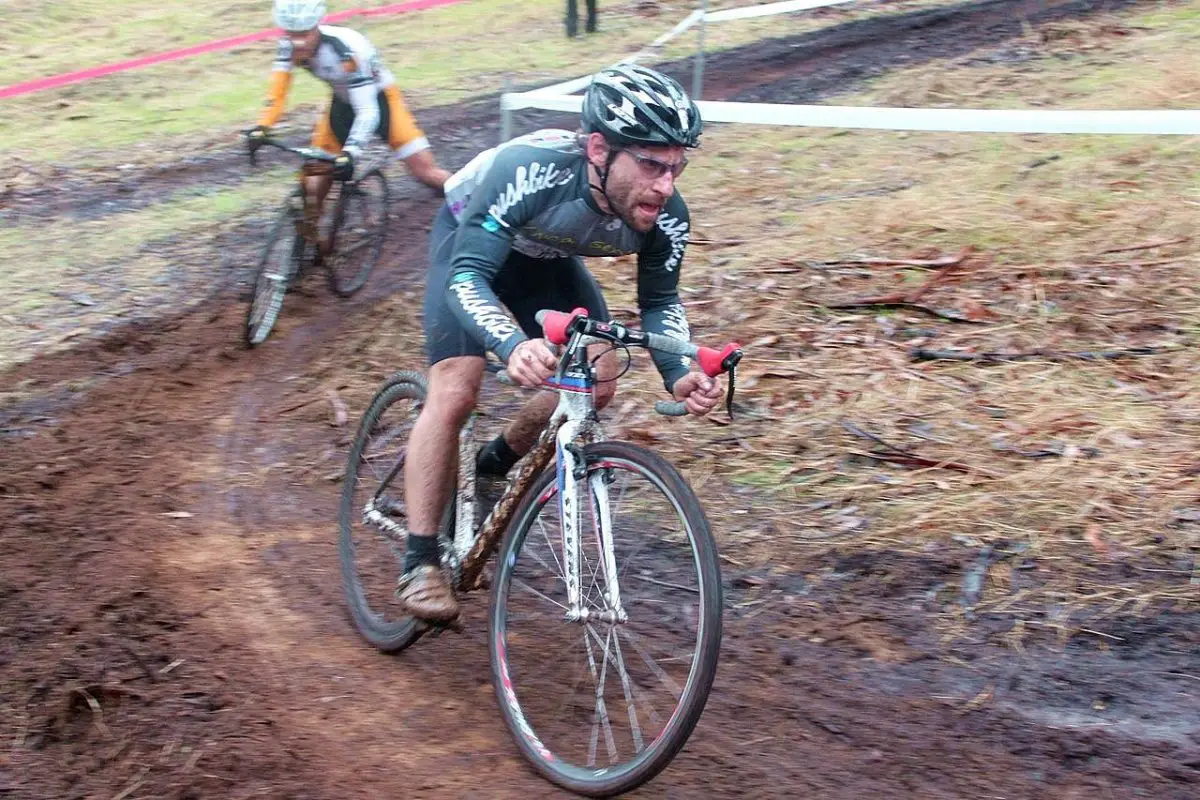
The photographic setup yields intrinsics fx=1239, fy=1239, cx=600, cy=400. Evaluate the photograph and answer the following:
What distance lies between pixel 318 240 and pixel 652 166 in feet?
17.6

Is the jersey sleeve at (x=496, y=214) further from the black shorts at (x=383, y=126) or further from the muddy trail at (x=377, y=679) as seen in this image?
the black shorts at (x=383, y=126)

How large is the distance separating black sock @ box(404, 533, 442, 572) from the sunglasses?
5.17 ft

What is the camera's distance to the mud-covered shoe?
14.6 feet

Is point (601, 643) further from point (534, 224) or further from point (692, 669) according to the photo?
point (534, 224)

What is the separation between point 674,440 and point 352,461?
1.92 metres

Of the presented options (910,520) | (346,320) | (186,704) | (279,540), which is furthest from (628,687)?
(346,320)

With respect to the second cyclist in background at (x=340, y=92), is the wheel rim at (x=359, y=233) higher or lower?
lower

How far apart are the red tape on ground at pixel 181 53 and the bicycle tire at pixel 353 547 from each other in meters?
11.4

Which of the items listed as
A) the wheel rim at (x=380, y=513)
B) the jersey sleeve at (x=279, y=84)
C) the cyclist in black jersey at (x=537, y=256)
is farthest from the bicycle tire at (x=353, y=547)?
the jersey sleeve at (x=279, y=84)

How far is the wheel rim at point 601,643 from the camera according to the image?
3.82 meters

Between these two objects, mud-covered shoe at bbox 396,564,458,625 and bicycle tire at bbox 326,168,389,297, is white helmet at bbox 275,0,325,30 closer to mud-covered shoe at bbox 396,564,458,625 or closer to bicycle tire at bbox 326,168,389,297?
bicycle tire at bbox 326,168,389,297

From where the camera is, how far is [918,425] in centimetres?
626

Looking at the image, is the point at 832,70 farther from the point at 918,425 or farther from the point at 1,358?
the point at 1,358

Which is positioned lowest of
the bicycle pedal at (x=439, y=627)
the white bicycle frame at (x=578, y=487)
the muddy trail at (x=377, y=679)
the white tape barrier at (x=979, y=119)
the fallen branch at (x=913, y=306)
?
the muddy trail at (x=377, y=679)
